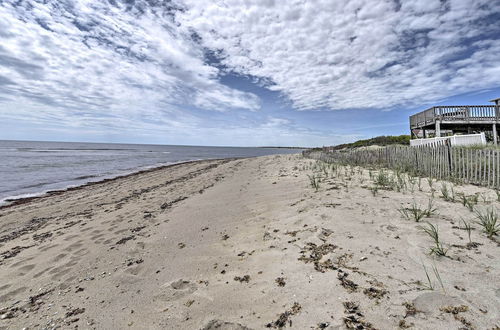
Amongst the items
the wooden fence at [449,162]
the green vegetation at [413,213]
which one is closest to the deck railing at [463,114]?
the wooden fence at [449,162]

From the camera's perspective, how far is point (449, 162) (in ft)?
25.1

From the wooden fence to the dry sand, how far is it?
3.17 feet

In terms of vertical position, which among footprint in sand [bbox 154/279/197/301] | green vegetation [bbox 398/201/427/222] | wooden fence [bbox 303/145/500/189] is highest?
wooden fence [bbox 303/145/500/189]

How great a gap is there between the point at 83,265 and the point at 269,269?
3023 mm

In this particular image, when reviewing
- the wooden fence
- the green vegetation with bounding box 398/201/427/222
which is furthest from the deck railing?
the green vegetation with bounding box 398/201/427/222

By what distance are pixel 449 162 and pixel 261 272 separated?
7.94 m

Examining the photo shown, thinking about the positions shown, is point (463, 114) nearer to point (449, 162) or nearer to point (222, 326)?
point (449, 162)

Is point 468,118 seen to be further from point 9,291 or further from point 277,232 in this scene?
point 9,291

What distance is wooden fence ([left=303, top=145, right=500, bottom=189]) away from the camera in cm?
636

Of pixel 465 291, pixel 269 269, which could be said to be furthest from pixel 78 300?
pixel 465 291

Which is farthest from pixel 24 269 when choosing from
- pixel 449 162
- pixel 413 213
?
pixel 449 162

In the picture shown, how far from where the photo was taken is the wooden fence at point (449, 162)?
20.9ft

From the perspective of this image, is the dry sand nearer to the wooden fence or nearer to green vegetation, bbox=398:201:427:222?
green vegetation, bbox=398:201:427:222

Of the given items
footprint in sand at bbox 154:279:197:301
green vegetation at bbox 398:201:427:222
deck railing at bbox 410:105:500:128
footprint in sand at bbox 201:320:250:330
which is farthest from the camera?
deck railing at bbox 410:105:500:128
